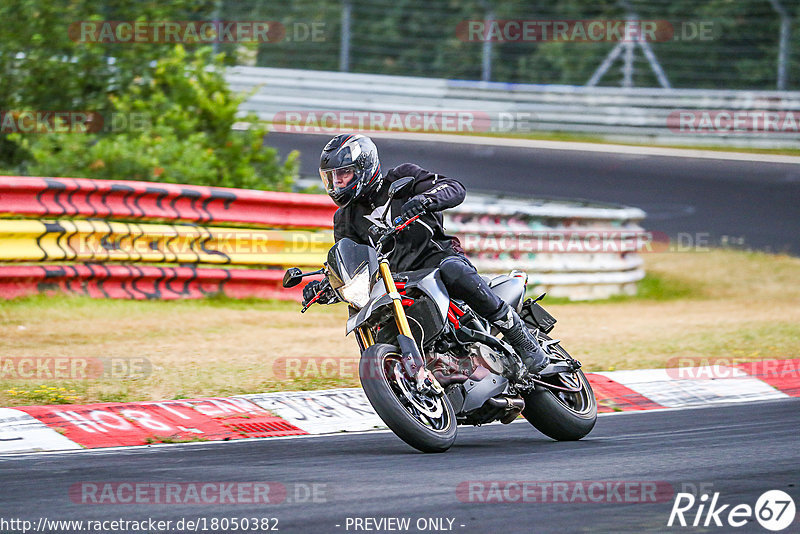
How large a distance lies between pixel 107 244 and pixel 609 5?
60.5ft

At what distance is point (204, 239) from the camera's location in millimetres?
11602

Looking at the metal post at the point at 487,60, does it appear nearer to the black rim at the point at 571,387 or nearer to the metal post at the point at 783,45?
the metal post at the point at 783,45

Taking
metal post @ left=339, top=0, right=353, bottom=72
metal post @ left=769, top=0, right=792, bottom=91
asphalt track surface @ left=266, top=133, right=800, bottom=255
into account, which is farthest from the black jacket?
metal post @ left=769, top=0, right=792, bottom=91

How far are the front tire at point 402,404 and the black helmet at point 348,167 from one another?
2.86ft

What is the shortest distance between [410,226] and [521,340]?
36.3 inches

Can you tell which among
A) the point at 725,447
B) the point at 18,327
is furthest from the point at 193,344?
the point at 725,447

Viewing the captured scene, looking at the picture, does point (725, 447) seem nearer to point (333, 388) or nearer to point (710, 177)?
point (333, 388)

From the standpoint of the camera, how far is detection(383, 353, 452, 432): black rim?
591 cm

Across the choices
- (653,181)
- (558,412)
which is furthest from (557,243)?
(653,181)

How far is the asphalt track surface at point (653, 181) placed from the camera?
17578 mm

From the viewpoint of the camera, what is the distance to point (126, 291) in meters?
11.2

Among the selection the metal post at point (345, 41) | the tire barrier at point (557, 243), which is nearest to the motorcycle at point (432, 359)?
the tire barrier at point (557, 243)

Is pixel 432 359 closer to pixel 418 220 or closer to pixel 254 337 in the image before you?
pixel 418 220

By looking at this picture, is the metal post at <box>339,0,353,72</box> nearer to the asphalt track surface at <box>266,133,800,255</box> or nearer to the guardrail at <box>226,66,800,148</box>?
the guardrail at <box>226,66,800,148</box>
